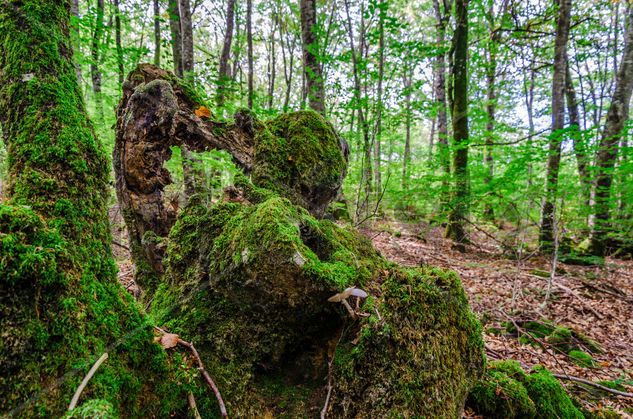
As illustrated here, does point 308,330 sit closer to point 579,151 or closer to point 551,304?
point 551,304

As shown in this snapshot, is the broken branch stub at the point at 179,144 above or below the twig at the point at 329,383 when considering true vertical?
above

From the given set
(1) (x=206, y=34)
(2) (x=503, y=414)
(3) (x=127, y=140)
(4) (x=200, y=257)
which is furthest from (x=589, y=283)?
(1) (x=206, y=34)

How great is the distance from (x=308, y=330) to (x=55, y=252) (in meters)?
1.55

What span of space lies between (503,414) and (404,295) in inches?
55.0

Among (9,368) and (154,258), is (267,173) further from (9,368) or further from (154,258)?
(9,368)

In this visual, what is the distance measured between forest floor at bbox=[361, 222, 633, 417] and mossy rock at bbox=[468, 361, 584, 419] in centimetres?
91

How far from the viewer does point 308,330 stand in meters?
2.21

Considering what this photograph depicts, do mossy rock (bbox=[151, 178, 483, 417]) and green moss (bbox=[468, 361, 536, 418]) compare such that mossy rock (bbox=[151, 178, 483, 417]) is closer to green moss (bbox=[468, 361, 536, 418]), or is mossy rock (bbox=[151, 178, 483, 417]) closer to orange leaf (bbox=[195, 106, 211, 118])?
green moss (bbox=[468, 361, 536, 418])

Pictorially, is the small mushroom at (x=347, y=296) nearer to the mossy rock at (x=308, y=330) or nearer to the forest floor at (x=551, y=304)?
the mossy rock at (x=308, y=330)

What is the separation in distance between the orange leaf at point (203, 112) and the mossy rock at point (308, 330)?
5.76ft

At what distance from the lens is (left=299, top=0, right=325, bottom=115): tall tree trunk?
6.75 meters

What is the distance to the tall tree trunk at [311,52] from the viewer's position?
6746 mm

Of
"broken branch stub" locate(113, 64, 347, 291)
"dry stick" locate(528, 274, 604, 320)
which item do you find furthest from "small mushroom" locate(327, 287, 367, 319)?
"dry stick" locate(528, 274, 604, 320)

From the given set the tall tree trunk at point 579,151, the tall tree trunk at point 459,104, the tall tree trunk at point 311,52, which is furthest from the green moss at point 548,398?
the tall tree trunk at point 459,104
